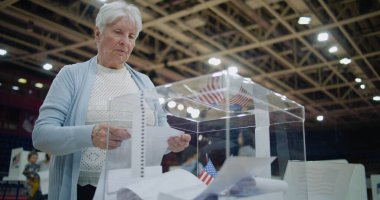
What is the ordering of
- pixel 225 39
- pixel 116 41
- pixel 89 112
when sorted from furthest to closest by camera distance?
pixel 225 39
pixel 116 41
pixel 89 112

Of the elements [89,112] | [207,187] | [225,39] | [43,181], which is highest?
[225,39]

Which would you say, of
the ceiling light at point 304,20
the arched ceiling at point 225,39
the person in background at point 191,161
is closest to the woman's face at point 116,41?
the person in background at point 191,161

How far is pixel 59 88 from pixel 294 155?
706mm

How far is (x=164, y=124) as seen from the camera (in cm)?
107

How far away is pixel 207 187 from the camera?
0.72 meters

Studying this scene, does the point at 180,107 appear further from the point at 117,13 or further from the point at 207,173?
the point at 117,13

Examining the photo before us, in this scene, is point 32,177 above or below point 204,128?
below

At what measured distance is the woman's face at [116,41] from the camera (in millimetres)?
1301

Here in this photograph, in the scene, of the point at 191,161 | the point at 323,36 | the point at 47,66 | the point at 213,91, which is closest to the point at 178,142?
the point at 191,161

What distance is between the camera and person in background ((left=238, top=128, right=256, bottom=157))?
776 millimetres

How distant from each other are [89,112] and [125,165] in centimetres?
33

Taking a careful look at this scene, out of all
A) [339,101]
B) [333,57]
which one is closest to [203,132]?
[333,57]

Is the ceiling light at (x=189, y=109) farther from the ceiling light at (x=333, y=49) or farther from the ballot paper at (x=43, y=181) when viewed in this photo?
the ceiling light at (x=333, y=49)

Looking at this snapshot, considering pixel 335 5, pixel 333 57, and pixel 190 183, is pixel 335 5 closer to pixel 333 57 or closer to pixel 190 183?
pixel 333 57
